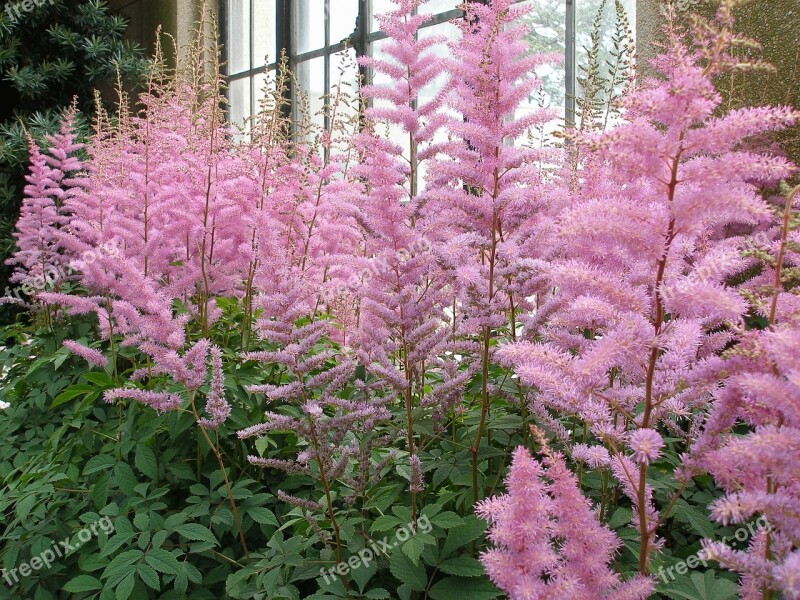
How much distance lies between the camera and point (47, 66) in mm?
7051

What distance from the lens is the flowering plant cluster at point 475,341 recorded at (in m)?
0.73

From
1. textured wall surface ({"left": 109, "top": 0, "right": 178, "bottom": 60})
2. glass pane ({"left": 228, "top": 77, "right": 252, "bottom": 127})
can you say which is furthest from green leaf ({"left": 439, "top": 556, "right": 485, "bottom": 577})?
textured wall surface ({"left": 109, "top": 0, "right": 178, "bottom": 60})

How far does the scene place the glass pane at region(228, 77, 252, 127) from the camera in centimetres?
774

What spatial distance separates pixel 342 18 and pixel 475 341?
5370 millimetres

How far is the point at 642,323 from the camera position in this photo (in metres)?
0.77

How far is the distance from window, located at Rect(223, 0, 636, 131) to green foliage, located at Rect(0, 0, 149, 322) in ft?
3.38

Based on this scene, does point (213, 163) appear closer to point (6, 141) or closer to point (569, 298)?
point (569, 298)

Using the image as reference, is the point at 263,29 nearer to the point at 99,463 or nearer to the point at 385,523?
the point at 99,463

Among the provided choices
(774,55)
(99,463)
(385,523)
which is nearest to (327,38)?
(774,55)

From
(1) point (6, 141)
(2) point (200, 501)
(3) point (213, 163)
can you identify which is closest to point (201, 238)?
(3) point (213, 163)

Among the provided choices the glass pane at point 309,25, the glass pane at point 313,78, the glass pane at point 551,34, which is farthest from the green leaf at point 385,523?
the glass pane at point 309,25

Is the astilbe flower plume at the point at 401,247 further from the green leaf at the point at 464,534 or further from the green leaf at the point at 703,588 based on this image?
the green leaf at the point at 703,588

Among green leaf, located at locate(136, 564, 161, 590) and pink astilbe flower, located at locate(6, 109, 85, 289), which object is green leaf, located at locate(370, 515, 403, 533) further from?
pink astilbe flower, located at locate(6, 109, 85, 289)

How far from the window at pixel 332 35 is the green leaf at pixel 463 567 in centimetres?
253
